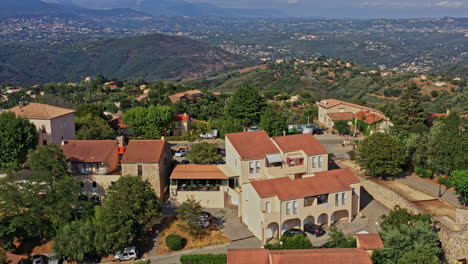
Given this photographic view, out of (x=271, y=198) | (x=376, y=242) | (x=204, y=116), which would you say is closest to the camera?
(x=376, y=242)

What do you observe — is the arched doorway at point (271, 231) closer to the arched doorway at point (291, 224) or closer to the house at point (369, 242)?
the arched doorway at point (291, 224)

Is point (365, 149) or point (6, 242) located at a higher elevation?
point (365, 149)

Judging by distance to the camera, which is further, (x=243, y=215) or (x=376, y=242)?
(x=243, y=215)

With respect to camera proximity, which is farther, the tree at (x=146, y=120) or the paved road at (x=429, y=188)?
the tree at (x=146, y=120)

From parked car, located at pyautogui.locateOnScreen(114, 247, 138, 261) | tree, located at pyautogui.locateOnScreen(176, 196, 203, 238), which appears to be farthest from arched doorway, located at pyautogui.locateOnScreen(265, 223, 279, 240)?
parked car, located at pyautogui.locateOnScreen(114, 247, 138, 261)

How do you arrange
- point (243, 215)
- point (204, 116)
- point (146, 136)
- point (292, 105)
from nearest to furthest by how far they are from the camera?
point (243, 215) → point (146, 136) → point (204, 116) → point (292, 105)

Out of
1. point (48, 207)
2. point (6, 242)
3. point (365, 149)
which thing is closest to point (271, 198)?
point (365, 149)

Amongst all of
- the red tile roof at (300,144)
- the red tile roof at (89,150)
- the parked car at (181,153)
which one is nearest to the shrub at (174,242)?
the red tile roof at (89,150)

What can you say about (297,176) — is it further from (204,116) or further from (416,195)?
(204,116)
